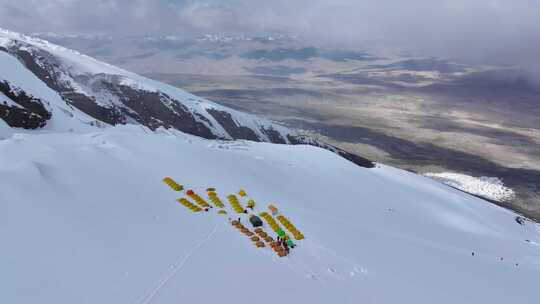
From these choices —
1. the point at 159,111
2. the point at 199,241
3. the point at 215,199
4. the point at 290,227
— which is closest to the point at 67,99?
the point at 159,111

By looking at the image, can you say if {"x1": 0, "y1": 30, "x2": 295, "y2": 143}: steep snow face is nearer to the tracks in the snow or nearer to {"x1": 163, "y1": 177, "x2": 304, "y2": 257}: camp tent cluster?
{"x1": 163, "y1": 177, "x2": 304, "y2": 257}: camp tent cluster

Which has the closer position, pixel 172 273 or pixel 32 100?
pixel 172 273

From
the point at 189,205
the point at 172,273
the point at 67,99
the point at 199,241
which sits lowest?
the point at 199,241

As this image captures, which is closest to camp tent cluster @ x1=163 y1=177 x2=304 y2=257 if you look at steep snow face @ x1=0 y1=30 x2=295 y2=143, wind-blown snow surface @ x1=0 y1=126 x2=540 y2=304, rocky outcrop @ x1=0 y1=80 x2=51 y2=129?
wind-blown snow surface @ x1=0 y1=126 x2=540 y2=304

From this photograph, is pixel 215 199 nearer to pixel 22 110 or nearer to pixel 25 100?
pixel 22 110

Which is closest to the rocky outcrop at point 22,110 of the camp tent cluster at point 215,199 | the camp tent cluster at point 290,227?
the camp tent cluster at point 215,199

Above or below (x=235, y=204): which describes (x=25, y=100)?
above
